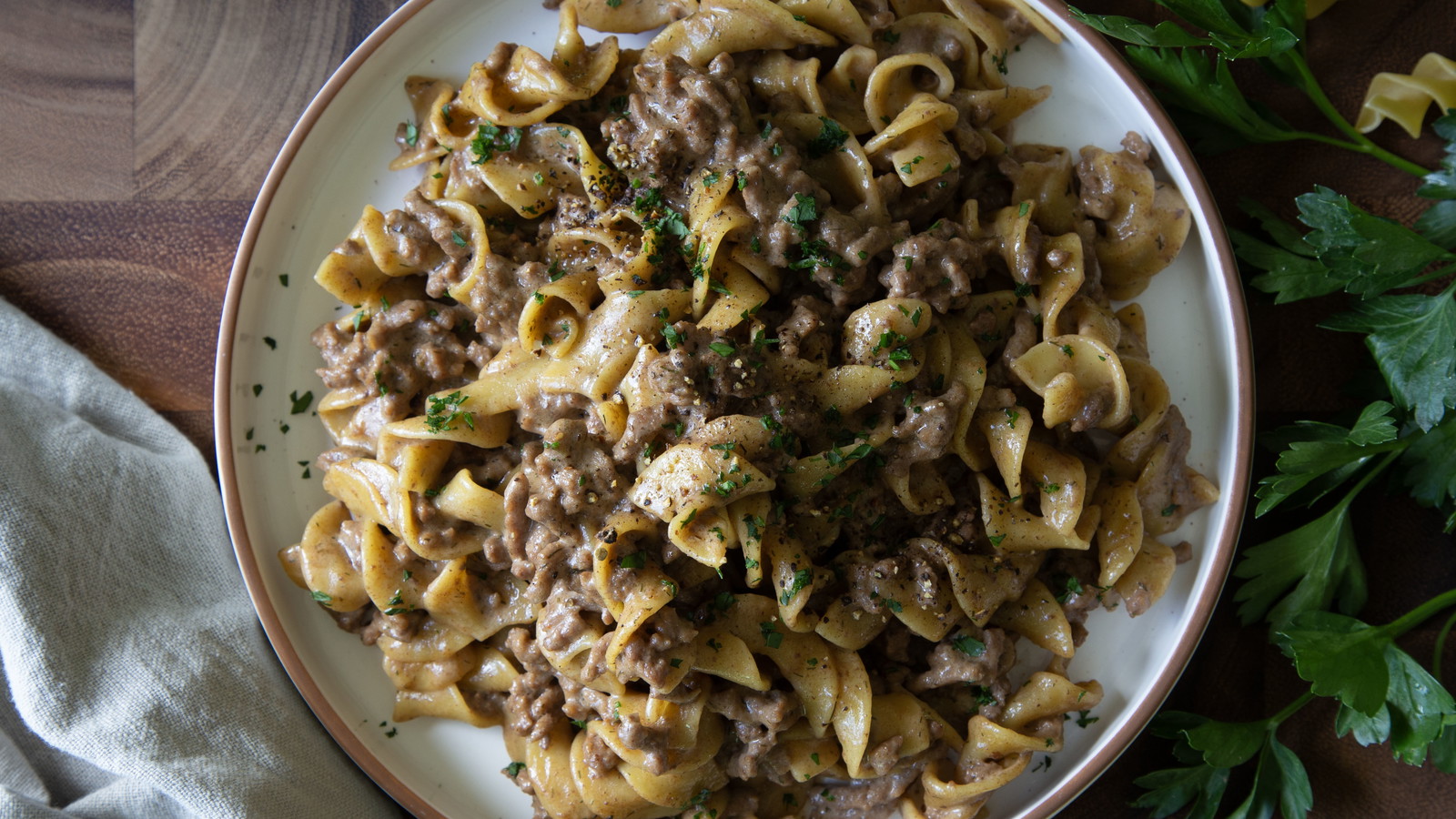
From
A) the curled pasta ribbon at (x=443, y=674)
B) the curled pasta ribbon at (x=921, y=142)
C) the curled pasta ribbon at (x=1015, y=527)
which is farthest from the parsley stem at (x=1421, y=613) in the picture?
the curled pasta ribbon at (x=443, y=674)

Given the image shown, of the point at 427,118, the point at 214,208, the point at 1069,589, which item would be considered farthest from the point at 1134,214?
the point at 214,208

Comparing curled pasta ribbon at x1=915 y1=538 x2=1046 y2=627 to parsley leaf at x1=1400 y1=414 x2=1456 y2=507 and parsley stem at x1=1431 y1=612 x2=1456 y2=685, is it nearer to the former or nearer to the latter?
parsley leaf at x1=1400 y1=414 x2=1456 y2=507

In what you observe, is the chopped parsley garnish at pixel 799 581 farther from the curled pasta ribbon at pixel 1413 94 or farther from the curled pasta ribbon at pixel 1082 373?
the curled pasta ribbon at pixel 1413 94

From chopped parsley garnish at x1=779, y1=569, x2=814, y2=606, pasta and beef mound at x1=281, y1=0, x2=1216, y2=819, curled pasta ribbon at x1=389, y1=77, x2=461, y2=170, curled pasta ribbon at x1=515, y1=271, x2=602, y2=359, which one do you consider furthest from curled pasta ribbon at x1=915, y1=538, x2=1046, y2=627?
curled pasta ribbon at x1=389, y1=77, x2=461, y2=170

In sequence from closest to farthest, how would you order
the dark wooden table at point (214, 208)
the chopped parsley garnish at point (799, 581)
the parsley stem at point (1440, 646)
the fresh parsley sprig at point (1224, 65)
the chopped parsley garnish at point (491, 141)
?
the chopped parsley garnish at point (799, 581) → the fresh parsley sprig at point (1224, 65) → the chopped parsley garnish at point (491, 141) → the parsley stem at point (1440, 646) → the dark wooden table at point (214, 208)

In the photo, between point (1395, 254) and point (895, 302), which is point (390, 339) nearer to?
point (895, 302)
